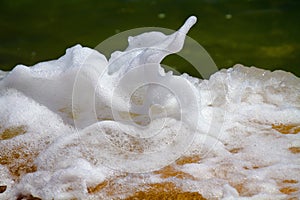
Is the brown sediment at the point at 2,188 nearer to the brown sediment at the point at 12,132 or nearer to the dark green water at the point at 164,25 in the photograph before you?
the brown sediment at the point at 12,132

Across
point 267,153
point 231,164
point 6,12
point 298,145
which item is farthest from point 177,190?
point 6,12

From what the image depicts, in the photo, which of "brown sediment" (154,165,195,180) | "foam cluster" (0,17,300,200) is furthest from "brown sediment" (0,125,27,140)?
"brown sediment" (154,165,195,180)

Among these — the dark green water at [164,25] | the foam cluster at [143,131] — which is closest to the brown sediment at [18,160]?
the foam cluster at [143,131]

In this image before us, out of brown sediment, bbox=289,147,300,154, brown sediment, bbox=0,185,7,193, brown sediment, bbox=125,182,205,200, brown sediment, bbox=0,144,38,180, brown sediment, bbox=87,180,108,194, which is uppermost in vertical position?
brown sediment, bbox=289,147,300,154

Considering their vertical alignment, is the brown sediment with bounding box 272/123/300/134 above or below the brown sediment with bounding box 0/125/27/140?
above

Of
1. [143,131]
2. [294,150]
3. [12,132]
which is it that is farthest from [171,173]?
[12,132]

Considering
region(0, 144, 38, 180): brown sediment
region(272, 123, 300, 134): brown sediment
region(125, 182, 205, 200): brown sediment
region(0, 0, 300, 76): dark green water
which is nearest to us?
region(125, 182, 205, 200): brown sediment

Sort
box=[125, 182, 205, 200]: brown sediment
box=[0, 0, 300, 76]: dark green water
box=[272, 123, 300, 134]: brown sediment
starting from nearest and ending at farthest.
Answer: box=[125, 182, 205, 200]: brown sediment < box=[272, 123, 300, 134]: brown sediment < box=[0, 0, 300, 76]: dark green water

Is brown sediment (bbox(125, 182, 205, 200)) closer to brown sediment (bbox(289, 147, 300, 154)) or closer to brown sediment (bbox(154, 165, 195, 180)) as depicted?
brown sediment (bbox(154, 165, 195, 180))

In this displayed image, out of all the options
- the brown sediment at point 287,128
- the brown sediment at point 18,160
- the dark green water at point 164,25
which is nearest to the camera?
the brown sediment at point 18,160
